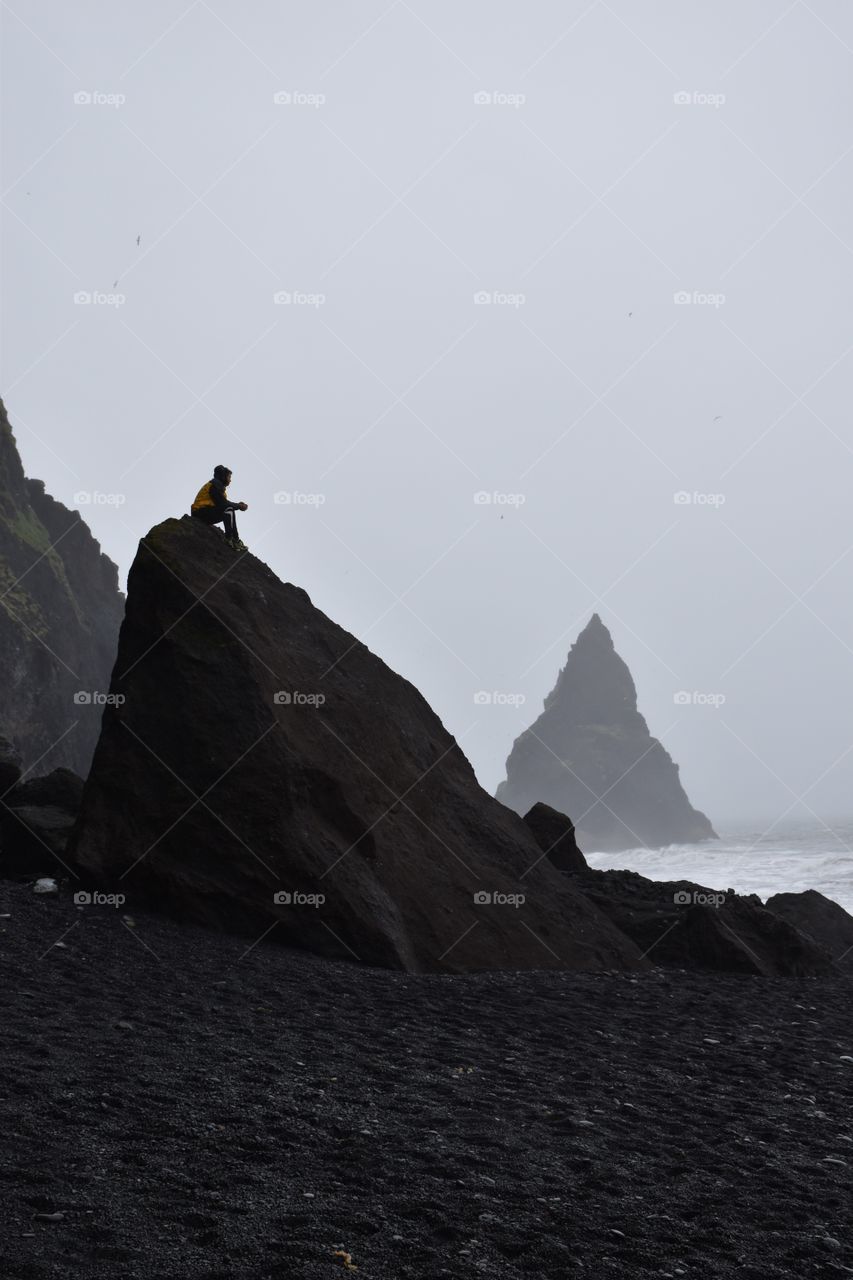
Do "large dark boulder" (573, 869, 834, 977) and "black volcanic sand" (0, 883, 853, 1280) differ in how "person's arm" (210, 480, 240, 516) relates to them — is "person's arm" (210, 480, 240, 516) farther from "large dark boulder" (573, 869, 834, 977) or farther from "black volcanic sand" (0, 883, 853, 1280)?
"large dark boulder" (573, 869, 834, 977)

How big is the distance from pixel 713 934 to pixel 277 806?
24.0 feet

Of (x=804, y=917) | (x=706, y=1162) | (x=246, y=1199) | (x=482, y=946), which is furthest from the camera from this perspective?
(x=804, y=917)

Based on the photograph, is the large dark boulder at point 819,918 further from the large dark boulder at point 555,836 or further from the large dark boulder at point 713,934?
the large dark boulder at point 555,836

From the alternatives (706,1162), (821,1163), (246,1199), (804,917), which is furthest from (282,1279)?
(804,917)

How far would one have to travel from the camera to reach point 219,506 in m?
15.2

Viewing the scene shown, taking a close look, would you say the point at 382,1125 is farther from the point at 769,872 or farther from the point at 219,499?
the point at 769,872

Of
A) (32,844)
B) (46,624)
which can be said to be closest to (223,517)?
(32,844)

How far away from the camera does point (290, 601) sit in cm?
1582

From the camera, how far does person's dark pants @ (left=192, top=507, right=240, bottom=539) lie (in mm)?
15164

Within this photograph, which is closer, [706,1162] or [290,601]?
[706,1162]

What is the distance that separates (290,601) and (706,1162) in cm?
1076

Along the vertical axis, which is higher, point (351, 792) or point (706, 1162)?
point (351, 792)

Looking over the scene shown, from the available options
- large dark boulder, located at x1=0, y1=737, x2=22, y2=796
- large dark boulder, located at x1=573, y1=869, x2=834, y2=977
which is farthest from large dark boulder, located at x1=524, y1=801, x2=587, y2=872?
large dark boulder, located at x1=0, y1=737, x2=22, y2=796

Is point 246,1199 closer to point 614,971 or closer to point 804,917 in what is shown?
point 614,971
